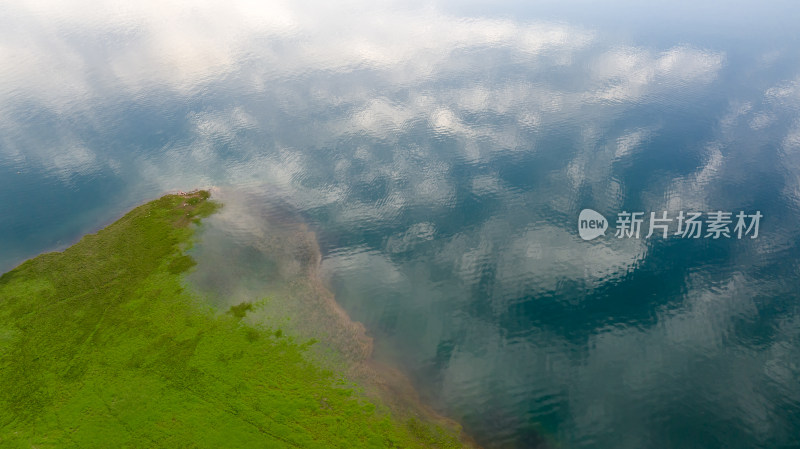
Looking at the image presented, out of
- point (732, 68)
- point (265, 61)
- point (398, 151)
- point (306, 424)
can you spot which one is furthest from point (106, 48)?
point (732, 68)

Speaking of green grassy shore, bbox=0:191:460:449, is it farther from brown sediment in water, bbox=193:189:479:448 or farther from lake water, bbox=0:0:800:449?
lake water, bbox=0:0:800:449

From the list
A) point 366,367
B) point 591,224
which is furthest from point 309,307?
point 591,224

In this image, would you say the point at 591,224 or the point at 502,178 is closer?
the point at 591,224

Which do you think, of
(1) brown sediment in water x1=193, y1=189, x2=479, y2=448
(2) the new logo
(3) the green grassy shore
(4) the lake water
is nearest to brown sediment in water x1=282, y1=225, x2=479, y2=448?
(1) brown sediment in water x1=193, y1=189, x2=479, y2=448

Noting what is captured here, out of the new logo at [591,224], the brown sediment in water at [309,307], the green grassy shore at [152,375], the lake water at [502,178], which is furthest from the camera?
the new logo at [591,224]

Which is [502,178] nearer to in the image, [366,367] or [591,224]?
[591,224]

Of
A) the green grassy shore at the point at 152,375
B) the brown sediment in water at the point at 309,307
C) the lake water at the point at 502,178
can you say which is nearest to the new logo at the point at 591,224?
the lake water at the point at 502,178

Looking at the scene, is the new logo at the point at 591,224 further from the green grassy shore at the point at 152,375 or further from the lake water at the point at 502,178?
the green grassy shore at the point at 152,375
